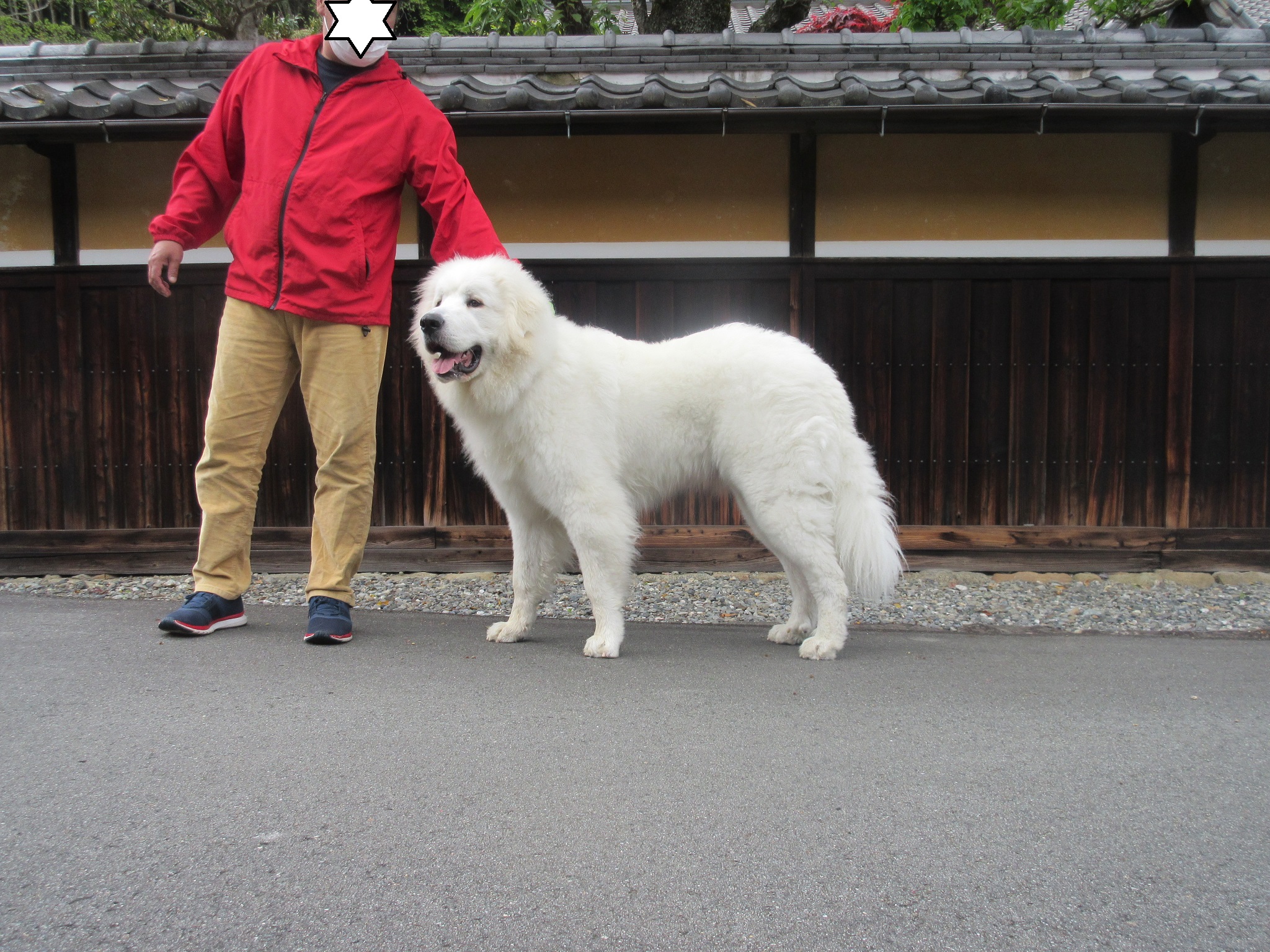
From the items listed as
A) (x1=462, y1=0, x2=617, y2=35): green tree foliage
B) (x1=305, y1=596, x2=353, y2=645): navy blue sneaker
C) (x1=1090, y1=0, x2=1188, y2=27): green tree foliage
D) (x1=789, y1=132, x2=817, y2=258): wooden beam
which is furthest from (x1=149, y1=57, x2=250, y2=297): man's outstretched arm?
(x1=1090, y1=0, x2=1188, y2=27): green tree foliage

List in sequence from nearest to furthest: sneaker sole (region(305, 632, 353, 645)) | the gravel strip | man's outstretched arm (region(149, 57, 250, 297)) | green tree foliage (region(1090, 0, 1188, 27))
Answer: sneaker sole (region(305, 632, 353, 645))
man's outstretched arm (region(149, 57, 250, 297))
the gravel strip
green tree foliage (region(1090, 0, 1188, 27))

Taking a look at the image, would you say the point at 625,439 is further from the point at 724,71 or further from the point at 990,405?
the point at 724,71

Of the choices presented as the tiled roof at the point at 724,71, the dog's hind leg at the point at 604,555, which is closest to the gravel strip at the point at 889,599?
the dog's hind leg at the point at 604,555

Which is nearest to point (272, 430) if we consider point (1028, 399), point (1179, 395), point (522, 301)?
point (522, 301)

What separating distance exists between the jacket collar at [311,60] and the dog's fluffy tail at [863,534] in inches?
99.0

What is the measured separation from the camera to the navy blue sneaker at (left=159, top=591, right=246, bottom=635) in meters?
3.60

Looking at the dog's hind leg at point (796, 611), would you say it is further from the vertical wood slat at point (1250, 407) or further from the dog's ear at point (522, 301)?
the vertical wood slat at point (1250, 407)

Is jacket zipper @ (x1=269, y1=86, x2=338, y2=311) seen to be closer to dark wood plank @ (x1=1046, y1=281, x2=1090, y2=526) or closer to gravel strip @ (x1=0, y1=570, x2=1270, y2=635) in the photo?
gravel strip @ (x1=0, y1=570, x2=1270, y2=635)

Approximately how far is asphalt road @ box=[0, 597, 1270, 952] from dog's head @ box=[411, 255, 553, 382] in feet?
3.85

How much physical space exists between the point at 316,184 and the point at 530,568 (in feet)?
5.86

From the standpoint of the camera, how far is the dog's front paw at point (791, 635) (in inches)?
153

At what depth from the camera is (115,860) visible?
5.93ft

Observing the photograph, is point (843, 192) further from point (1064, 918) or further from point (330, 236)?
point (1064, 918)

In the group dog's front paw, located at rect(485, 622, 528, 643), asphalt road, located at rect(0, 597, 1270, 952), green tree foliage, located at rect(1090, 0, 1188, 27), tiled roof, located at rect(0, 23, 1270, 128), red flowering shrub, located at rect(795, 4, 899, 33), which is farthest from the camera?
red flowering shrub, located at rect(795, 4, 899, 33)
